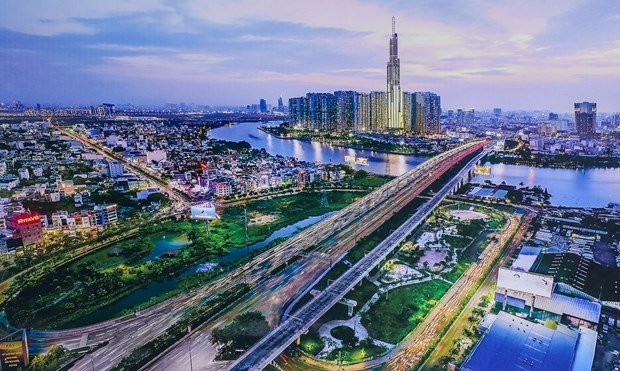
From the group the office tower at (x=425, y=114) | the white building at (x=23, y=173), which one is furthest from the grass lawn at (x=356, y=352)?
the office tower at (x=425, y=114)

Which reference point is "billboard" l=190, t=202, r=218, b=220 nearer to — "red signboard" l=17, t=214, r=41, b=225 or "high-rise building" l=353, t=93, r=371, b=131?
"red signboard" l=17, t=214, r=41, b=225

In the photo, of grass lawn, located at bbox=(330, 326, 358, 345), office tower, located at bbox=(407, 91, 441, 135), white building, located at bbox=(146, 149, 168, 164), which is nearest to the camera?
grass lawn, located at bbox=(330, 326, 358, 345)

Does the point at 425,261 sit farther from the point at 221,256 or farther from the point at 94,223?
the point at 94,223

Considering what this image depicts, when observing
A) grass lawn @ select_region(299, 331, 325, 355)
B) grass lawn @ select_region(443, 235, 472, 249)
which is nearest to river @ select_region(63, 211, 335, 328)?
grass lawn @ select_region(299, 331, 325, 355)

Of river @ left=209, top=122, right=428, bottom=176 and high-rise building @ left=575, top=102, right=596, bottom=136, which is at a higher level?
high-rise building @ left=575, top=102, right=596, bottom=136

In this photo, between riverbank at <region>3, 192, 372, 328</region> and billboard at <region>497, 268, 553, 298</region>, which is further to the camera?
riverbank at <region>3, 192, 372, 328</region>

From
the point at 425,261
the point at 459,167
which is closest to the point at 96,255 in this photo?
the point at 425,261

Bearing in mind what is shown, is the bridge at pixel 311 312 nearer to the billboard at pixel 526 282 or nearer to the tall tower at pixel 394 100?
the billboard at pixel 526 282
